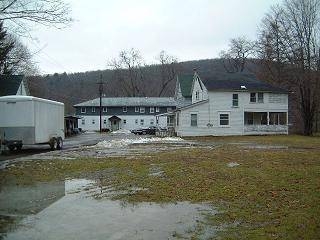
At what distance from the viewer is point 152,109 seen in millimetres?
94750

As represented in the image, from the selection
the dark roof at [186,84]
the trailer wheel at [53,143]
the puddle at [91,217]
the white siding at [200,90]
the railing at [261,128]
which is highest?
the dark roof at [186,84]

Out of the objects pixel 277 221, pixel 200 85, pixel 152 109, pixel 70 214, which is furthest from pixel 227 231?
pixel 152 109

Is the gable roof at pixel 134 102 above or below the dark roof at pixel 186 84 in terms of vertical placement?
below

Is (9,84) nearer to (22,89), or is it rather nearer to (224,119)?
(22,89)

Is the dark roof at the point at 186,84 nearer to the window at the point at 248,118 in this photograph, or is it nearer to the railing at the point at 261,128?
the window at the point at 248,118

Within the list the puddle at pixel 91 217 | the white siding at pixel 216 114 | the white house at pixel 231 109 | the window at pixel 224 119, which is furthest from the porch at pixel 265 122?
the puddle at pixel 91 217

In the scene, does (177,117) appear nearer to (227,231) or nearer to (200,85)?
(200,85)

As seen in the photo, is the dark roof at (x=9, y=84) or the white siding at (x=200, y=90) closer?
the white siding at (x=200, y=90)

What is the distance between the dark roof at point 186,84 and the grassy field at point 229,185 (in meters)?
53.7

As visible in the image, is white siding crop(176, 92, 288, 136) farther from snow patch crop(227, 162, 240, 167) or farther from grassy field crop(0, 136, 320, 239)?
snow patch crop(227, 162, 240, 167)

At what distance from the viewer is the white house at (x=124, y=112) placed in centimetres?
9450

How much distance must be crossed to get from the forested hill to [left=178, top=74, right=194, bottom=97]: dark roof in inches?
752

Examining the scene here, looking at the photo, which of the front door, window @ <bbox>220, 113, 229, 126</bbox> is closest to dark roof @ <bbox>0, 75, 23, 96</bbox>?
window @ <bbox>220, 113, 229, 126</bbox>

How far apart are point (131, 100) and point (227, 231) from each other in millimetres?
88516
